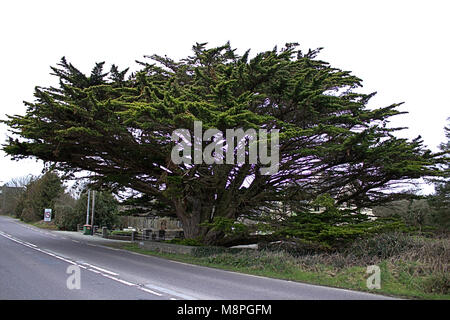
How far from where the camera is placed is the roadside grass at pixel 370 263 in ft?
29.9

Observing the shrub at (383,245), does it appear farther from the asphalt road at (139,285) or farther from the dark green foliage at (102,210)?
the dark green foliage at (102,210)

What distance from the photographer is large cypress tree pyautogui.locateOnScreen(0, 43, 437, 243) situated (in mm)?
14070

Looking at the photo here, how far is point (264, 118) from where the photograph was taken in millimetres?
13930

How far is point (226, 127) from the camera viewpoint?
1358cm

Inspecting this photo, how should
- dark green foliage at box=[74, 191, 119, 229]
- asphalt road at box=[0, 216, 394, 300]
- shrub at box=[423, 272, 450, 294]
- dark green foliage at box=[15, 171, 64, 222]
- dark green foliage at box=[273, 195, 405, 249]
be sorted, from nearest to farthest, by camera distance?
1. asphalt road at box=[0, 216, 394, 300]
2. shrub at box=[423, 272, 450, 294]
3. dark green foliage at box=[273, 195, 405, 249]
4. dark green foliage at box=[74, 191, 119, 229]
5. dark green foliage at box=[15, 171, 64, 222]

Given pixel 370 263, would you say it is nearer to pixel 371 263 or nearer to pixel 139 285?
pixel 371 263

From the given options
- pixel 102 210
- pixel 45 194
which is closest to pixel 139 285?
pixel 102 210

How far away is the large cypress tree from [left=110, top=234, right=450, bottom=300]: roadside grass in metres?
3.61

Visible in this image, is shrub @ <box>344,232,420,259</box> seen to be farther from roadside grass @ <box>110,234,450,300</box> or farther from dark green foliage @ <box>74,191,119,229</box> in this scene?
dark green foliage @ <box>74,191,119,229</box>

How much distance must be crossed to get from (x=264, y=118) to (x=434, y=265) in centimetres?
752

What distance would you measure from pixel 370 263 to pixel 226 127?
695 centimetres

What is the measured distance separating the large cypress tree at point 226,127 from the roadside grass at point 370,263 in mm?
3607

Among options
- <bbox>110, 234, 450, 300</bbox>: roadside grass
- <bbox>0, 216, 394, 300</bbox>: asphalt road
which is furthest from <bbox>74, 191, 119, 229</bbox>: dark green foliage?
<bbox>0, 216, 394, 300</bbox>: asphalt road
